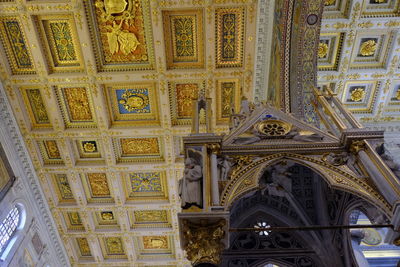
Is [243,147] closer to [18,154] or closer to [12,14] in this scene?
[12,14]

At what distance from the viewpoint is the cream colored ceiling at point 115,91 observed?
12492 millimetres

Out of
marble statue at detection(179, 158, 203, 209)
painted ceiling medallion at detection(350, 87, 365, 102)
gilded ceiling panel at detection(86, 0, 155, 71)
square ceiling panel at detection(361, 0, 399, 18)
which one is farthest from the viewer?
painted ceiling medallion at detection(350, 87, 365, 102)

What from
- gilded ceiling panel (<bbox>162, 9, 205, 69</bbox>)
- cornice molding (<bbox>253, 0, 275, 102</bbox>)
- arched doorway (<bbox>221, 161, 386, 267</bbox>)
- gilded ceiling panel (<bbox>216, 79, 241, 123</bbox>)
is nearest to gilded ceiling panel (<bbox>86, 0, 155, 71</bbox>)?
gilded ceiling panel (<bbox>162, 9, 205, 69</bbox>)

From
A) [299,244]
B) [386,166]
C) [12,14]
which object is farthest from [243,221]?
[12,14]

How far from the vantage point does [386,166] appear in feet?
20.2

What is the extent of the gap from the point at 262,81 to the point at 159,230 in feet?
28.1

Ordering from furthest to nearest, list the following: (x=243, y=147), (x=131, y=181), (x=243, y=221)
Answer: (x=131, y=181) < (x=243, y=221) < (x=243, y=147)

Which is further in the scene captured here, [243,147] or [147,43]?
[147,43]

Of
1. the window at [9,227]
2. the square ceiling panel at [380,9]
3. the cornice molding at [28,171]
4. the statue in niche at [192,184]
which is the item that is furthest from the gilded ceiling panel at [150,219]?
the square ceiling panel at [380,9]

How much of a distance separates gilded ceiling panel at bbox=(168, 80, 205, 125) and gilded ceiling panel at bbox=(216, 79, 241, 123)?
786 mm

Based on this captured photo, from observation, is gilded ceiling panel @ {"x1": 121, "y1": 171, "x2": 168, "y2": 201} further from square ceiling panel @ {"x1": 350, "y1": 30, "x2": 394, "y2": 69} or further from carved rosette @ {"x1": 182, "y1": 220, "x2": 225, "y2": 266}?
carved rosette @ {"x1": 182, "y1": 220, "x2": 225, "y2": 266}

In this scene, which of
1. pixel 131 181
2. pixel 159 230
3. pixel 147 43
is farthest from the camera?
pixel 159 230

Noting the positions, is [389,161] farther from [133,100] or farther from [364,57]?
[133,100]

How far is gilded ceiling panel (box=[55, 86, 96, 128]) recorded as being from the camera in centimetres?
1384
